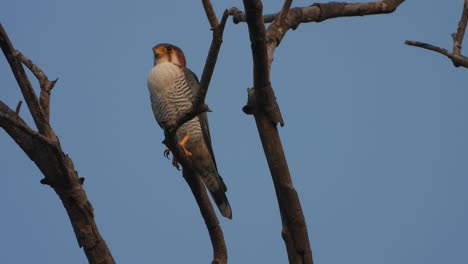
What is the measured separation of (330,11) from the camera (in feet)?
13.5

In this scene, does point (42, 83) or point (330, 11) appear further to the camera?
point (330, 11)

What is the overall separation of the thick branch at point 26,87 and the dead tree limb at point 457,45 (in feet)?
6.27

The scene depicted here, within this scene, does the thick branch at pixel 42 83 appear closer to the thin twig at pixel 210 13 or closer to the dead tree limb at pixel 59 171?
the dead tree limb at pixel 59 171

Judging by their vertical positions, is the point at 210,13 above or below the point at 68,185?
above

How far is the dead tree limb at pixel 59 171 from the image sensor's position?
3.03 m

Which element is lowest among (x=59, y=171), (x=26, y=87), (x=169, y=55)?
(x=59, y=171)

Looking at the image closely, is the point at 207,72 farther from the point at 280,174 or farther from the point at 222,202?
the point at 222,202

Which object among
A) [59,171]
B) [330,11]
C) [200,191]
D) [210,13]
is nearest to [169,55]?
[330,11]

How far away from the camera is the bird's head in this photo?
659 cm

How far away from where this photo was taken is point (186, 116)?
331 centimetres

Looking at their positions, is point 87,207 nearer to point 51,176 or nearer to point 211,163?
point 51,176

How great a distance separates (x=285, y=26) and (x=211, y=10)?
2.42 ft

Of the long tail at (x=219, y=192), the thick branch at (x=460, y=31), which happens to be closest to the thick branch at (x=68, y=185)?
the thick branch at (x=460, y=31)

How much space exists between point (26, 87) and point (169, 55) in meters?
3.66
